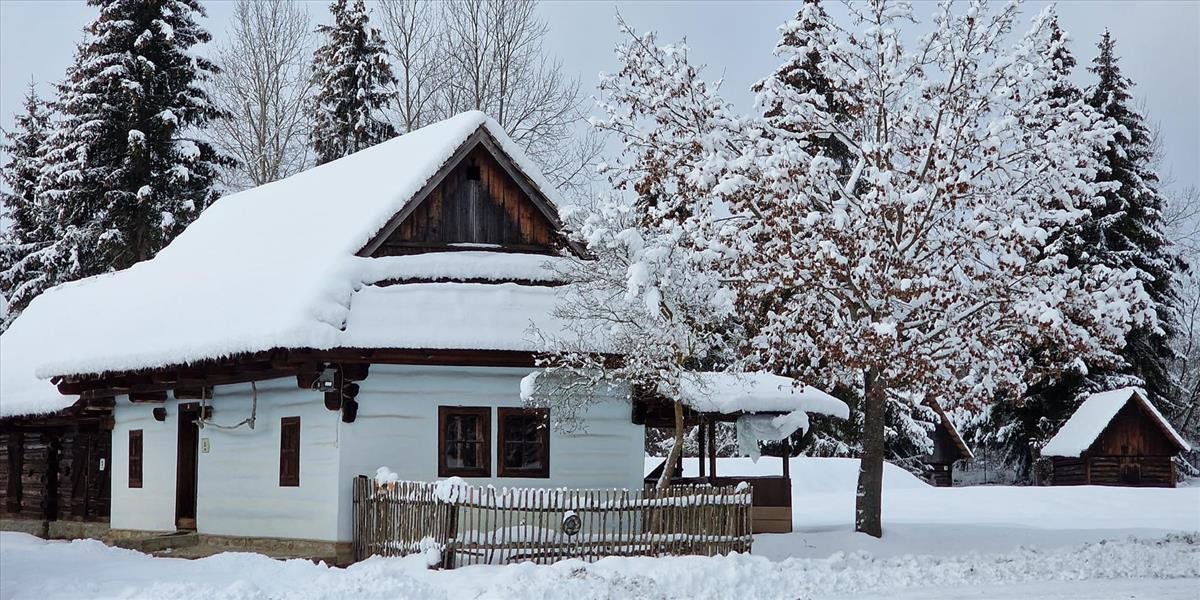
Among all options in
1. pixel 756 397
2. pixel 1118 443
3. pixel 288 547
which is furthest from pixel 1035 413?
pixel 288 547

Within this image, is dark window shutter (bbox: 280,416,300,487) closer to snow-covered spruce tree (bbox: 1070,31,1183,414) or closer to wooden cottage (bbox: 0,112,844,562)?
wooden cottage (bbox: 0,112,844,562)

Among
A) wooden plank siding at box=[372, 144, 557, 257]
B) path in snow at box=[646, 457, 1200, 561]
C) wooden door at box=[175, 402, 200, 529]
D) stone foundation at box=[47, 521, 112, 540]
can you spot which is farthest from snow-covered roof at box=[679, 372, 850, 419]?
stone foundation at box=[47, 521, 112, 540]

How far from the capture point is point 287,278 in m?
21.7

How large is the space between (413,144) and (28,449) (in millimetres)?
13773

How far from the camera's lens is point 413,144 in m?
25.0

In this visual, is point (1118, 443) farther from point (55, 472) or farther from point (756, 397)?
point (55, 472)

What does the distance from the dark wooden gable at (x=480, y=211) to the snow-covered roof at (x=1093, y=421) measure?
23.1 meters

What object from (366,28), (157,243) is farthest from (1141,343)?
(157,243)

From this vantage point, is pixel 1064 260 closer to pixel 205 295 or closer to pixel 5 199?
pixel 205 295

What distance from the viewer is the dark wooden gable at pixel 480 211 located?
22.0 metres

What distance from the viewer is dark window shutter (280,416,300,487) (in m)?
21.6

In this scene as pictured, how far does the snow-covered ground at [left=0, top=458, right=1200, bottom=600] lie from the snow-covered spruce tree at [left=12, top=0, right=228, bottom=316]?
14.6m

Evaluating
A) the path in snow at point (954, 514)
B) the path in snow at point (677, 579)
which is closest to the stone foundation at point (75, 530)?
the path in snow at point (677, 579)

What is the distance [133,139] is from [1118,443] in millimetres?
29919
